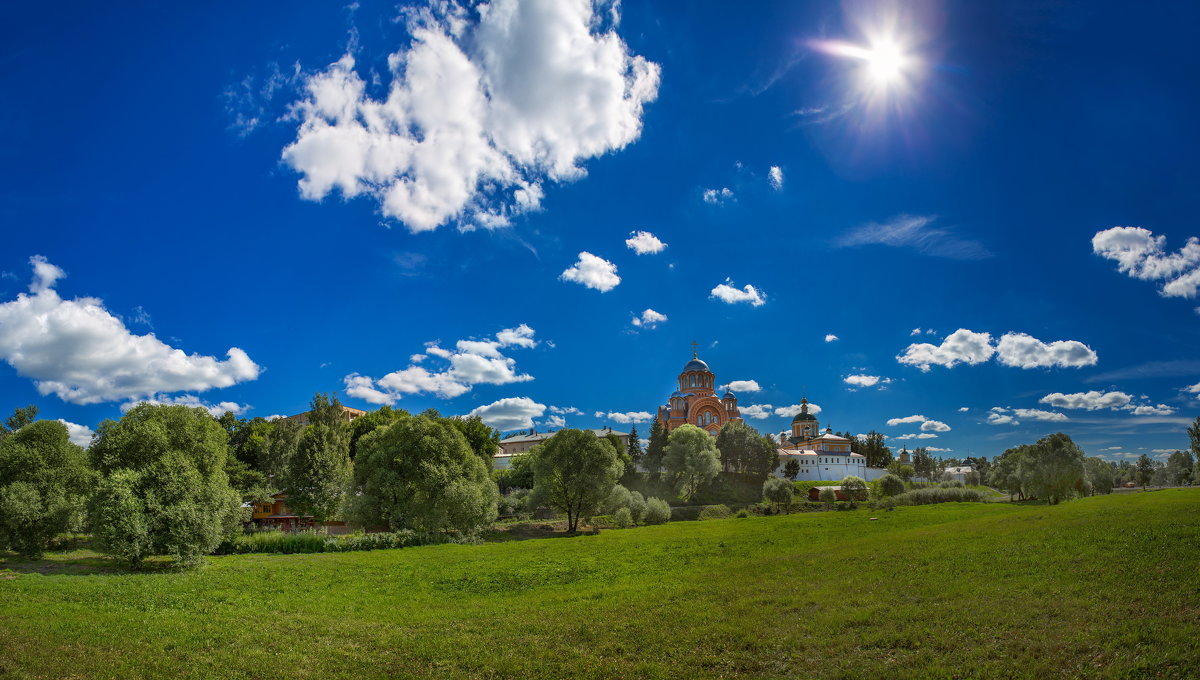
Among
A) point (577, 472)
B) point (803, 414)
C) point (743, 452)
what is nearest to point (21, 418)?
point (577, 472)

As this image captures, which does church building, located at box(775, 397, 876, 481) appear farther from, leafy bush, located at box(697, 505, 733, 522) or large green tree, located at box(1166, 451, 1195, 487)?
large green tree, located at box(1166, 451, 1195, 487)

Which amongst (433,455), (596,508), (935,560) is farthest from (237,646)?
(596,508)

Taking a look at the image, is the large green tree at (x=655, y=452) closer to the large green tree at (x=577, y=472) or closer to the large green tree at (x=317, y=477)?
the large green tree at (x=577, y=472)

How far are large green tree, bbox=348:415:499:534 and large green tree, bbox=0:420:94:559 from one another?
15.8 m

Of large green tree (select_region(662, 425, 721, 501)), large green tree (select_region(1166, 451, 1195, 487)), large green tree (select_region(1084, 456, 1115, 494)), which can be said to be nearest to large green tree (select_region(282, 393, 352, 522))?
large green tree (select_region(662, 425, 721, 501))

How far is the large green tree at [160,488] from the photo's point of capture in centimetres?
2572

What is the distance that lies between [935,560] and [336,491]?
162ft

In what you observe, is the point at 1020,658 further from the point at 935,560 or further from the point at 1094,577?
the point at 935,560

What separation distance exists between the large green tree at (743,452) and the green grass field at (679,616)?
65848 millimetres

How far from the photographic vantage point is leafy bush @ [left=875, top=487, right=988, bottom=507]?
60438 mm

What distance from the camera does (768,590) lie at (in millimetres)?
16359

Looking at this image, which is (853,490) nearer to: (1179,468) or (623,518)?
(623,518)

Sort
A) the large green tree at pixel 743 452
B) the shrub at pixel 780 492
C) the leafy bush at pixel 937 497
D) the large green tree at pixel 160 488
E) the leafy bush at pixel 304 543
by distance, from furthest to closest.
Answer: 1. the large green tree at pixel 743 452
2. the shrub at pixel 780 492
3. the leafy bush at pixel 937 497
4. the leafy bush at pixel 304 543
5. the large green tree at pixel 160 488

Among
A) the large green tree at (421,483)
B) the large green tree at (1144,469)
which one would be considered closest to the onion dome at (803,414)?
the large green tree at (1144,469)
